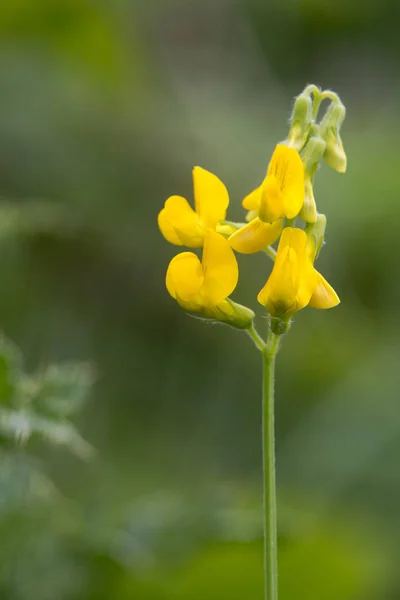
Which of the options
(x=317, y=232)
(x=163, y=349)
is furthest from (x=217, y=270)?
(x=163, y=349)

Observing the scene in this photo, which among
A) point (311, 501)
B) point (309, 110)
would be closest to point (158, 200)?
point (311, 501)

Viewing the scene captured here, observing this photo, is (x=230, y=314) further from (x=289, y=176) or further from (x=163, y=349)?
(x=163, y=349)

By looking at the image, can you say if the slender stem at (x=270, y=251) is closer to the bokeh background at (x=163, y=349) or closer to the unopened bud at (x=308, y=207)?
the unopened bud at (x=308, y=207)

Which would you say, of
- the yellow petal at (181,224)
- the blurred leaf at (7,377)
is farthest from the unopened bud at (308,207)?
the blurred leaf at (7,377)

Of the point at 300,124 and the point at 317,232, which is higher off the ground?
the point at 300,124

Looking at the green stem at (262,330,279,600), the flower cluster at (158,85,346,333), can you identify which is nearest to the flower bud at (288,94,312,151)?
the flower cluster at (158,85,346,333)

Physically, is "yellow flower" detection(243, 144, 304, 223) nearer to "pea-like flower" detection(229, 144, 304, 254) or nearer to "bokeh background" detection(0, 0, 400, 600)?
"pea-like flower" detection(229, 144, 304, 254)
